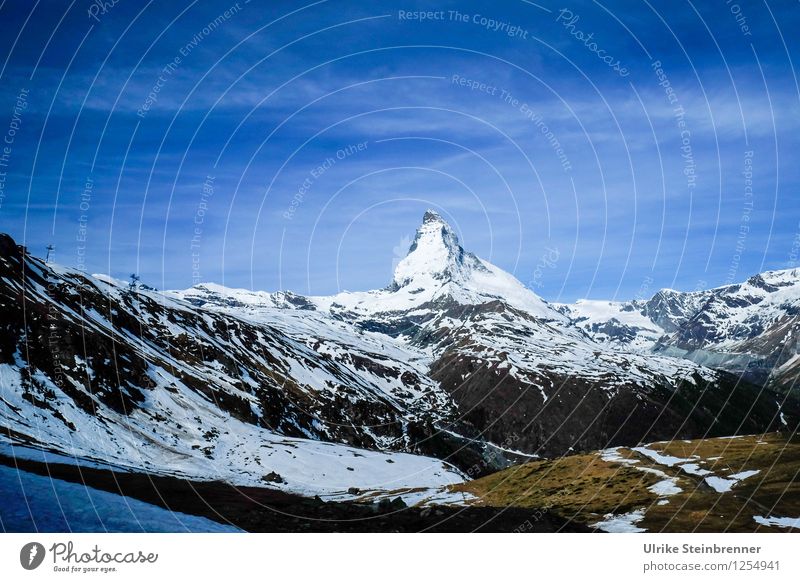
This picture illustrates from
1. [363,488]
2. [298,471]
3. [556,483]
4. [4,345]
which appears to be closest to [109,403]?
[4,345]

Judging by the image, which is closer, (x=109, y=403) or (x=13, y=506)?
(x=13, y=506)
